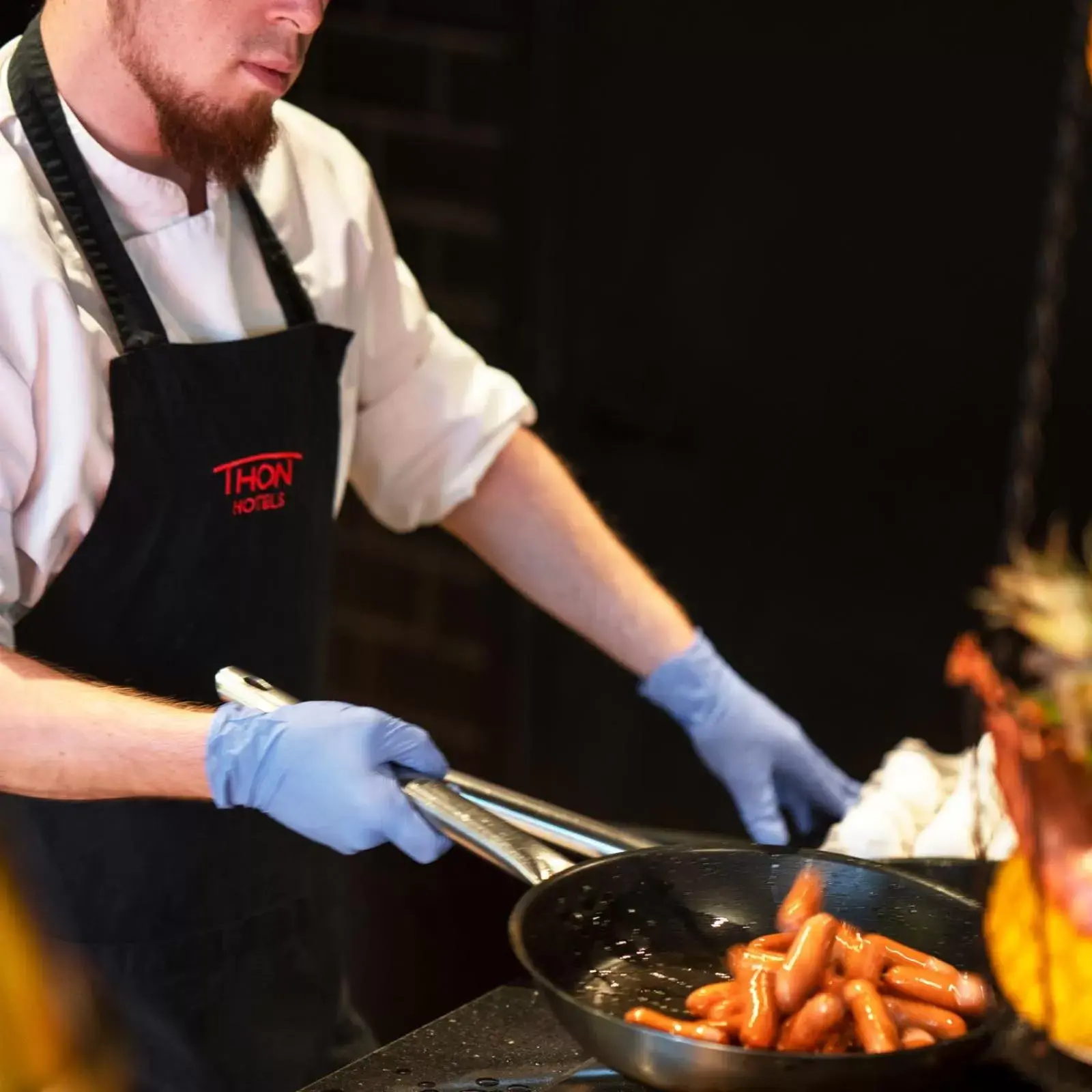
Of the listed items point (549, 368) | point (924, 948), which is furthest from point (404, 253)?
point (924, 948)

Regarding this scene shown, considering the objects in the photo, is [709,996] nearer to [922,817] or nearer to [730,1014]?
[730,1014]

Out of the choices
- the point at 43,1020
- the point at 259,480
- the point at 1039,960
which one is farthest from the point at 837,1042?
Result: the point at 43,1020

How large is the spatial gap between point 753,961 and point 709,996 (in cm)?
4

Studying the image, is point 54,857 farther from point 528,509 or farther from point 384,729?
point 528,509

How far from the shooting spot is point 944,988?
1243mm

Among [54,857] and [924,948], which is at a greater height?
[924,948]

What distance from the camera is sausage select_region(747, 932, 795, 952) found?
4.29 ft

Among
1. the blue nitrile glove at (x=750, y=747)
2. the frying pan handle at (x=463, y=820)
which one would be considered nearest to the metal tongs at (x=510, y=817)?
the frying pan handle at (x=463, y=820)

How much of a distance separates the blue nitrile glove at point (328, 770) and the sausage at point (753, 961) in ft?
1.08

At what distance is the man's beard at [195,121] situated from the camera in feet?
5.29

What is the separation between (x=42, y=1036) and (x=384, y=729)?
609mm

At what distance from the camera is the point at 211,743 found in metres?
1.56

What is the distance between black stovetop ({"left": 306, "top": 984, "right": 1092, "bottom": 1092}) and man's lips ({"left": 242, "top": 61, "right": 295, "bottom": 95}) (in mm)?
871

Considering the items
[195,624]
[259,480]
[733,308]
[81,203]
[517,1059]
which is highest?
[81,203]
